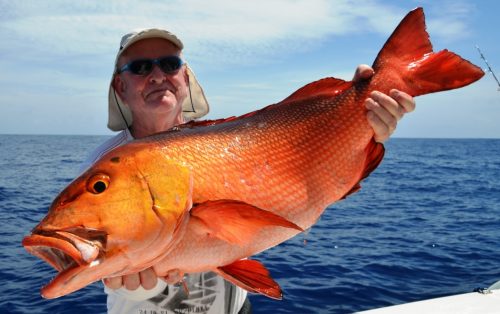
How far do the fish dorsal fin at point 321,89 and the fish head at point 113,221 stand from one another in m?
0.92

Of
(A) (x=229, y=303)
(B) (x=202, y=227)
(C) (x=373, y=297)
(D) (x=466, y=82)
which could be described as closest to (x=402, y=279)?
(C) (x=373, y=297)

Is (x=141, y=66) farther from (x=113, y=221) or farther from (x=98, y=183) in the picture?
(x=113, y=221)

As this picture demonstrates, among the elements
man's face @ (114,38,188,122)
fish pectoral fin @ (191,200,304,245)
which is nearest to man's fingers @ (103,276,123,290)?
fish pectoral fin @ (191,200,304,245)

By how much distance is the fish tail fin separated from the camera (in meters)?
2.61

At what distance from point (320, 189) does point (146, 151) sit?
3.24 feet

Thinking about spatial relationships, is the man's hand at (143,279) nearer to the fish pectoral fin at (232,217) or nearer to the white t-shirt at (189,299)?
the fish pectoral fin at (232,217)

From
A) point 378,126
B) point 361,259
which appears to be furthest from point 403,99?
point 361,259

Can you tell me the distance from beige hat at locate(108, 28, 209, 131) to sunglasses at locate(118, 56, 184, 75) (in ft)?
0.43

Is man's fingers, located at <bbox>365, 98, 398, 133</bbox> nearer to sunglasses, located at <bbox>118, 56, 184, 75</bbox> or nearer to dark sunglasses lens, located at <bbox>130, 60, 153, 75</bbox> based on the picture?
sunglasses, located at <bbox>118, 56, 184, 75</bbox>

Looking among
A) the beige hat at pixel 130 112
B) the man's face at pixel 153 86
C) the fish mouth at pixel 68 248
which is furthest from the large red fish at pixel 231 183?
the beige hat at pixel 130 112

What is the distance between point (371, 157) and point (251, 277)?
106cm

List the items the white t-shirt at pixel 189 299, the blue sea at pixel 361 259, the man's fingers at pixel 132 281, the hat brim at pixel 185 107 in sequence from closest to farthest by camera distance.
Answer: the man's fingers at pixel 132 281
the white t-shirt at pixel 189 299
the hat brim at pixel 185 107
the blue sea at pixel 361 259

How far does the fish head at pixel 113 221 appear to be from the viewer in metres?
1.91

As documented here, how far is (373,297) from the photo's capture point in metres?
8.10
